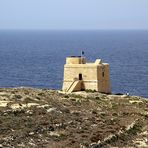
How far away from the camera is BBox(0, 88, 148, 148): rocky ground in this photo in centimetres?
2836

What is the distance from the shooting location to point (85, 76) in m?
55.1

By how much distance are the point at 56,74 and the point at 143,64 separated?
91.1ft

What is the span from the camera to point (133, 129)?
3300 centimetres

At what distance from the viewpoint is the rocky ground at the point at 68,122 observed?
28.4 metres

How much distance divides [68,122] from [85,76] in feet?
74.9

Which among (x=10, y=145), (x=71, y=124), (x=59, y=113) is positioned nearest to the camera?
(x=10, y=145)

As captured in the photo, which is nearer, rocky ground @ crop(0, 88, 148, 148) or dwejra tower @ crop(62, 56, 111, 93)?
rocky ground @ crop(0, 88, 148, 148)

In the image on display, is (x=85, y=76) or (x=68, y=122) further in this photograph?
(x=85, y=76)

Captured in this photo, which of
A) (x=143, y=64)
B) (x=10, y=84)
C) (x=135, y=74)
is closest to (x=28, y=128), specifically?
(x=10, y=84)

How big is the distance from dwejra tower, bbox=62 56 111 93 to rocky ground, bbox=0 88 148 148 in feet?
35.1

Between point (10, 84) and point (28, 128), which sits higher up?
point (28, 128)

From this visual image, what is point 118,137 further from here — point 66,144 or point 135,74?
point 135,74

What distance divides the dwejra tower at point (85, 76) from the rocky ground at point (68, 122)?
10.7 m

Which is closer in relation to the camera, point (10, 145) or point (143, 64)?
point (10, 145)
